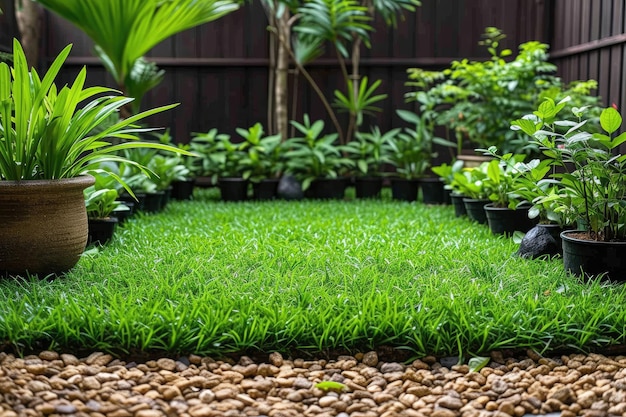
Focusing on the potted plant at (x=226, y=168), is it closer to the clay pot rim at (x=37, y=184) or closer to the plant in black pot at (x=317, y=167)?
the plant in black pot at (x=317, y=167)

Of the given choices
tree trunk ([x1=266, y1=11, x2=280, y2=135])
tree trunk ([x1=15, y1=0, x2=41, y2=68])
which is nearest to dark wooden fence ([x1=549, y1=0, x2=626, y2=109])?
tree trunk ([x1=266, y1=11, x2=280, y2=135])

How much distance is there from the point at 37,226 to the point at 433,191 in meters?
3.61

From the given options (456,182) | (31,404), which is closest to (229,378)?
(31,404)

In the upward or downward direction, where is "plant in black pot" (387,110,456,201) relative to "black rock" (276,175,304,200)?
upward

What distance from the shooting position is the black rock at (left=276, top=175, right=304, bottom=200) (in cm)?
590

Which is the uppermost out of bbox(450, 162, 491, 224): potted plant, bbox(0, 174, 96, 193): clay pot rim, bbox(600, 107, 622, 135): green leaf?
bbox(600, 107, 622, 135): green leaf

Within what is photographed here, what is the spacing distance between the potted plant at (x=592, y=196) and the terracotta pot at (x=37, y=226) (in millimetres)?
1874

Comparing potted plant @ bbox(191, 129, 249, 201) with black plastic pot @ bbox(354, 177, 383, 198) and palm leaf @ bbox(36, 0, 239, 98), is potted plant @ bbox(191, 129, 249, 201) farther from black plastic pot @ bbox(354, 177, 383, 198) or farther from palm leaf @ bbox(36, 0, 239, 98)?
palm leaf @ bbox(36, 0, 239, 98)

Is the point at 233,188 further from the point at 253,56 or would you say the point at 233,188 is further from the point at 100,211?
the point at 100,211

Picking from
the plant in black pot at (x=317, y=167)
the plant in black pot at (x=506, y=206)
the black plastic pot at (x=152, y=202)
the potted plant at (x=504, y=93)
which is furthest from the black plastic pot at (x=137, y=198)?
the potted plant at (x=504, y=93)

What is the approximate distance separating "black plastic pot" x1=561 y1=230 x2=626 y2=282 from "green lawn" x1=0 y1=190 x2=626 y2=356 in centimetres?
8

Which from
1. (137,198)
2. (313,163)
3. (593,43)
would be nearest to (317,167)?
(313,163)

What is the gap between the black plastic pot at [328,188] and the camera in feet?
19.7

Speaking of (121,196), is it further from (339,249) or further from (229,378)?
(229,378)
